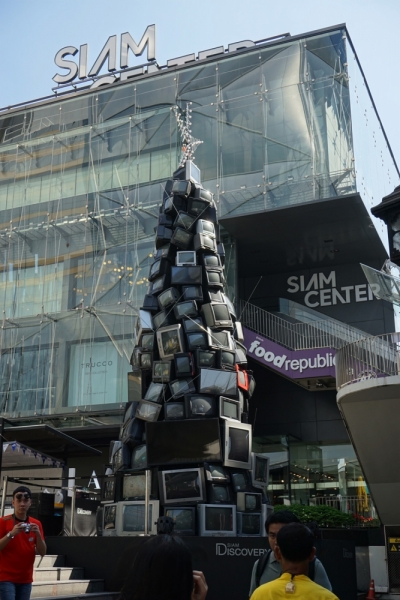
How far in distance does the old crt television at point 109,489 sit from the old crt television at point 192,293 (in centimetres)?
400

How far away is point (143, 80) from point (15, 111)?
19.7ft

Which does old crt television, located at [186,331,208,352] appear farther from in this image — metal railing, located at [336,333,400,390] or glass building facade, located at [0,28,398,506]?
glass building facade, located at [0,28,398,506]

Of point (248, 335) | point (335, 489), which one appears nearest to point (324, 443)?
point (335, 489)

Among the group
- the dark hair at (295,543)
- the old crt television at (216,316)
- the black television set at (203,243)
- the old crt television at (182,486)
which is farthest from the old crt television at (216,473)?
the dark hair at (295,543)

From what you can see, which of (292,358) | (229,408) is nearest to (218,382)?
(229,408)

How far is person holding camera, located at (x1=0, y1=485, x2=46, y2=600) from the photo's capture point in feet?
20.6

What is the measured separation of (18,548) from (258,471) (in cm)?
809

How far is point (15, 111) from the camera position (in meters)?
30.3

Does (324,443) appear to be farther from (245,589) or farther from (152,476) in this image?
(245,589)

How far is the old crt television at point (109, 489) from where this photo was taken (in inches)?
529

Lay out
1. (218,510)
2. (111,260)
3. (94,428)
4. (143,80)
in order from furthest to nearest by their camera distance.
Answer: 1. (143,80)
2. (111,260)
3. (94,428)
4. (218,510)

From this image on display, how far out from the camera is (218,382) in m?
14.1

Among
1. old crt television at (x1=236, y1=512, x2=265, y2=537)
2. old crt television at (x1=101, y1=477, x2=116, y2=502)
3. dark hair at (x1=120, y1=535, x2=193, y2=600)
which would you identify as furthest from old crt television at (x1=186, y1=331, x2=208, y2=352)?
dark hair at (x1=120, y1=535, x2=193, y2=600)

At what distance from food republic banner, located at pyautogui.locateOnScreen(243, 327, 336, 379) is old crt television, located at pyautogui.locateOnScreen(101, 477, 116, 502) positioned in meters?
10.8
